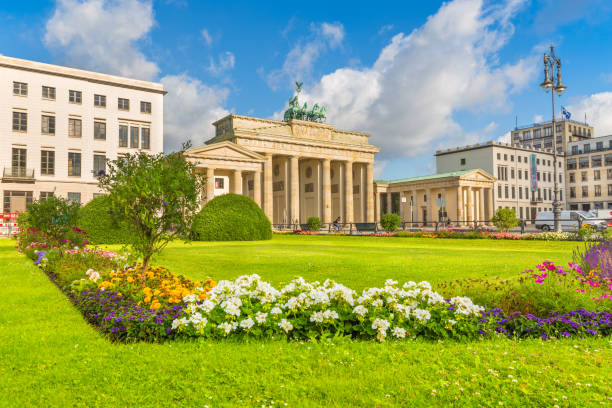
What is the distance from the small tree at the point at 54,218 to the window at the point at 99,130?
33.2 m

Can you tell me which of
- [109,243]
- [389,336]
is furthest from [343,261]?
[109,243]

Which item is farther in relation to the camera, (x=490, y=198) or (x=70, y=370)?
(x=490, y=198)

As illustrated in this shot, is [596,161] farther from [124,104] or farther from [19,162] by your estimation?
[19,162]

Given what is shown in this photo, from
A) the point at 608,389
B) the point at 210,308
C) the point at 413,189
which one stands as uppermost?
the point at 413,189

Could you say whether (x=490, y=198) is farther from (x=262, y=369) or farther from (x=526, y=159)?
(x=262, y=369)

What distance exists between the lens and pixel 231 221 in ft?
96.7

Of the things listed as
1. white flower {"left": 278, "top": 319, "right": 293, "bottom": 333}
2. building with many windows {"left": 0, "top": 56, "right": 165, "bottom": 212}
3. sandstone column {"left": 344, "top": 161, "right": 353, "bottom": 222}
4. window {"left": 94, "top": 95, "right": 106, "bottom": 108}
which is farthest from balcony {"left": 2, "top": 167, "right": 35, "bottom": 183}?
white flower {"left": 278, "top": 319, "right": 293, "bottom": 333}

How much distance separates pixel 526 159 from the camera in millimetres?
95688

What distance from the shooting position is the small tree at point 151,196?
9047 millimetres

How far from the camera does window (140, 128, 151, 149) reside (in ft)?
167

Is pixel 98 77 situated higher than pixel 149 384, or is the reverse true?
pixel 98 77

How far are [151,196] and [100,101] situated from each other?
150 feet

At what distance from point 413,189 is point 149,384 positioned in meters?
81.3

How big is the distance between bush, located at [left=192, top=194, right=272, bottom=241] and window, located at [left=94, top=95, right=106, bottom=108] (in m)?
26.6
